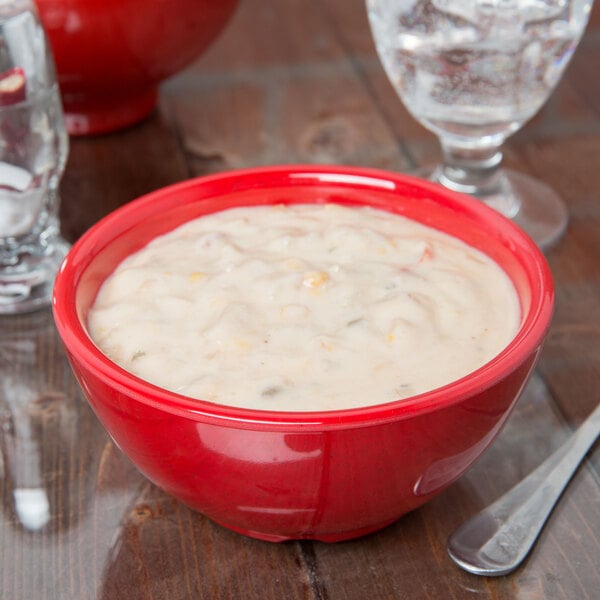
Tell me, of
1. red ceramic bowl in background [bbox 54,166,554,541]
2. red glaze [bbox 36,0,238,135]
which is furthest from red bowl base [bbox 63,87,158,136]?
red ceramic bowl in background [bbox 54,166,554,541]

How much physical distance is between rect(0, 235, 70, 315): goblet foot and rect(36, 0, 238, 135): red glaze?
11.8 inches

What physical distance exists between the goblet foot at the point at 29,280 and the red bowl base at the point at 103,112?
330 millimetres

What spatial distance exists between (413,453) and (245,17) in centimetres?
139

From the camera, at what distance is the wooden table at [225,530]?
88cm

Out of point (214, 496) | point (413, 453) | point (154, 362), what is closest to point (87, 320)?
point (154, 362)

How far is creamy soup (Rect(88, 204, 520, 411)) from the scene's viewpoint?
85cm

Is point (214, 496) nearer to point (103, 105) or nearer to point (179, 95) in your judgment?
point (103, 105)

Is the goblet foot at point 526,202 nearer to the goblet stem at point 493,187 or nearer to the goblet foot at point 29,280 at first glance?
the goblet stem at point 493,187

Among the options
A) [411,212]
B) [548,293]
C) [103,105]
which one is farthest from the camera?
[103,105]

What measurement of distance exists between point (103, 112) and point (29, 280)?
0.42 metres

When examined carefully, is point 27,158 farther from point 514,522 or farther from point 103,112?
point 514,522

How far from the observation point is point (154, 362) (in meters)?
0.87

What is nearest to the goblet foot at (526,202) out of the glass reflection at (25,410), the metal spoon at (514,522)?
the metal spoon at (514,522)

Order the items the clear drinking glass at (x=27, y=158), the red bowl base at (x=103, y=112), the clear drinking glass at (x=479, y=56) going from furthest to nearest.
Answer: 1. the red bowl base at (x=103, y=112)
2. the clear drinking glass at (x=479, y=56)
3. the clear drinking glass at (x=27, y=158)
